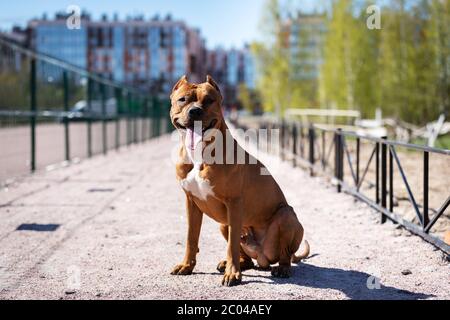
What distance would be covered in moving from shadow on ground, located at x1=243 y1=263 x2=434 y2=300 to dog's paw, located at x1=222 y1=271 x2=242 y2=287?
125 mm

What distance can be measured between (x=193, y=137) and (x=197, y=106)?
23 cm

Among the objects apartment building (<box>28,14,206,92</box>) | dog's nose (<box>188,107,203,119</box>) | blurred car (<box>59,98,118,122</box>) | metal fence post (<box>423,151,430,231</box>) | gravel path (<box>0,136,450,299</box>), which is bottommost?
gravel path (<box>0,136,450,299</box>)

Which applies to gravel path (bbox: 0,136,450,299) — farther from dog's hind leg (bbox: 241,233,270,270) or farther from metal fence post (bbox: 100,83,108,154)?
metal fence post (bbox: 100,83,108,154)

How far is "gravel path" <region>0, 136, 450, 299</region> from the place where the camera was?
4.66 m

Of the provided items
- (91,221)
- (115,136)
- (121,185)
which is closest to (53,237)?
(91,221)

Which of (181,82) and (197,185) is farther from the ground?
(181,82)

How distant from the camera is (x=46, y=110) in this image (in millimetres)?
14562

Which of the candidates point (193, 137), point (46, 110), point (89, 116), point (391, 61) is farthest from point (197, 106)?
point (391, 61)

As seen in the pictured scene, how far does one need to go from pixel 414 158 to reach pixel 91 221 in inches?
436

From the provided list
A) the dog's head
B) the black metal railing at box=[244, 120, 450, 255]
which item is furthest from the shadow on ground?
the dog's head

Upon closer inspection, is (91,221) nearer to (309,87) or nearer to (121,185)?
(121,185)

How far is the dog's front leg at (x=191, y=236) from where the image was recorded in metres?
4.95

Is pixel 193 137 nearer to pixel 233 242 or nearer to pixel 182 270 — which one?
pixel 233 242

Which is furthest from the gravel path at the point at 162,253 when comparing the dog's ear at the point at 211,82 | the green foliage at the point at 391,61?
the green foliage at the point at 391,61
